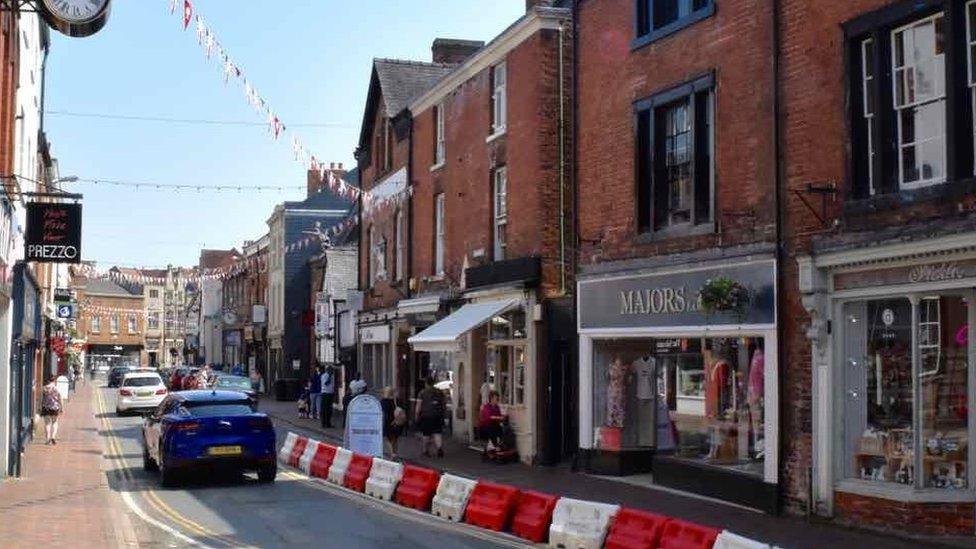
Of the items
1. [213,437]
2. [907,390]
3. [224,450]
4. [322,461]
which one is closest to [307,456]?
[322,461]

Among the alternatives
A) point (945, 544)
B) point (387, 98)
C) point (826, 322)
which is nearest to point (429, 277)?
point (387, 98)

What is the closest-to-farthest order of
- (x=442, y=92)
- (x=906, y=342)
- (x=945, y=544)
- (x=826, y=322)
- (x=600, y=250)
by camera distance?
1. (x=945, y=544)
2. (x=906, y=342)
3. (x=826, y=322)
4. (x=600, y=250)
5. (x=442, y=92)

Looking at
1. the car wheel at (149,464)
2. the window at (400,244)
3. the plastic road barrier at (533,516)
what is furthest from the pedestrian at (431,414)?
the plastic road barrier at (533,516)

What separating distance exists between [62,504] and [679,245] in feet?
32.3

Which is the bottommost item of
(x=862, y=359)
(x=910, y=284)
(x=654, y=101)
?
(x=862, y=359)

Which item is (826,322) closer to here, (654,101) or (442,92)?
(654,101)

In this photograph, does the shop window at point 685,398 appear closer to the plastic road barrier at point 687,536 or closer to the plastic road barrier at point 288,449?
the plastic road barrier at point 687,536

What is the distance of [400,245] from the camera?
1315 inches

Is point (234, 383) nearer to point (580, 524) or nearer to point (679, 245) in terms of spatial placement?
point (679, 245)

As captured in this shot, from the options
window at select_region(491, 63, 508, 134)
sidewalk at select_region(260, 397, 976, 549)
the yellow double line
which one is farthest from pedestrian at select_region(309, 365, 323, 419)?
window at select_region(491, 63, 508, 134)

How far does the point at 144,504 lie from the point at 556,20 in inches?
492

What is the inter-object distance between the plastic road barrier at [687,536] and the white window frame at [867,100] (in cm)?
506

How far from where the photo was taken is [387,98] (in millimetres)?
34781

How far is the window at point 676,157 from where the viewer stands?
1716 cm
